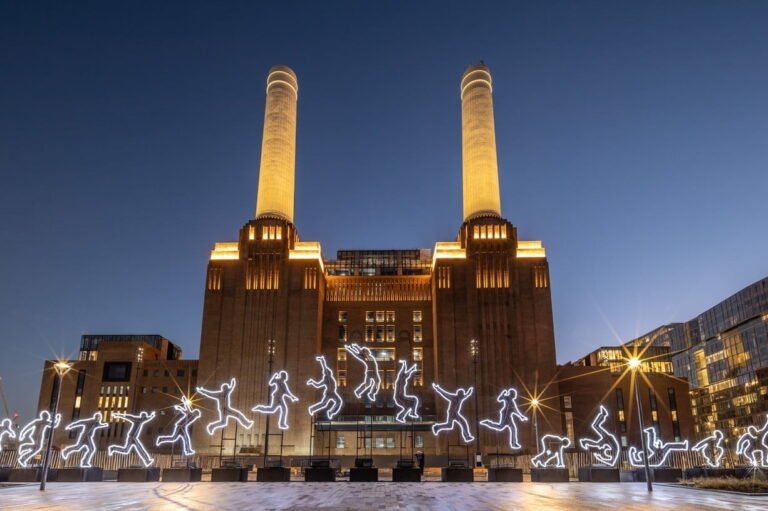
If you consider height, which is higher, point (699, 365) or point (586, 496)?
point (699, 365)

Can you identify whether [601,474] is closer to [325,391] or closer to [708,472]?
[708,472]

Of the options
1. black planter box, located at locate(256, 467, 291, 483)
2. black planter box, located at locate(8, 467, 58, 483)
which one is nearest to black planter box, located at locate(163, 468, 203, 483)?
black planter box, located at locate(256, 467, 291, 483)

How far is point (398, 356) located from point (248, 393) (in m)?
21.5

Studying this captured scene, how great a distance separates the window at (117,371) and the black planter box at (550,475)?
80.2 meters

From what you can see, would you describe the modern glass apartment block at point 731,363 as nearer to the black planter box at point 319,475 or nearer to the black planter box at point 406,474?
the black planter box at point 406,474

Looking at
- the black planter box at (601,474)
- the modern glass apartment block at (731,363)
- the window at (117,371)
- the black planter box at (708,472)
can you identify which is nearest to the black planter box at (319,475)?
the black planter box at (601,474)

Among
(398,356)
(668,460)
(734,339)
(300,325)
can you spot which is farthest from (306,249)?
(734,339)

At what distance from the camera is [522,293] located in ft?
268

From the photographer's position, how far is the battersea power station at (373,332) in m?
76.2

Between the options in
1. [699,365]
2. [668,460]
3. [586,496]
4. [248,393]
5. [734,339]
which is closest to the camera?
[586,496]

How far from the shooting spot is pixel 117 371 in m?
99.7

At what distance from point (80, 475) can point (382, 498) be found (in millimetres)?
22441

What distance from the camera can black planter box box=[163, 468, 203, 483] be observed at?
125ft

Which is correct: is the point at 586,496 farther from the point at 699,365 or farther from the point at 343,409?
the point at 699,365
